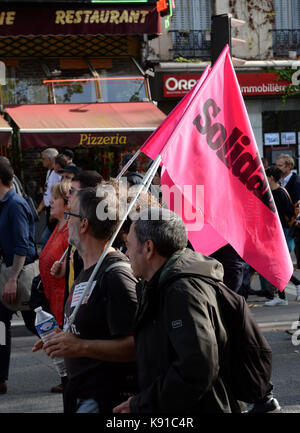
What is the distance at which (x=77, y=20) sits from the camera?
16.6 meters

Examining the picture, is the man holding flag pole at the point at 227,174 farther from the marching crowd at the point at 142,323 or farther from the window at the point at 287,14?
the window at the point at 287,14

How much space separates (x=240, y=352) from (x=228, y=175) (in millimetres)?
1471

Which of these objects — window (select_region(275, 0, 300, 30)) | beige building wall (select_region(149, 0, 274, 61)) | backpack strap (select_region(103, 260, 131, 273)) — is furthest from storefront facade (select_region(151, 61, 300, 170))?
backpack strap (select_region(103, 260, 131, 273))

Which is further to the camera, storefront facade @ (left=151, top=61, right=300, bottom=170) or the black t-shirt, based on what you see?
storefront facade @ (left=151, top=61, right=300, bottom=170)

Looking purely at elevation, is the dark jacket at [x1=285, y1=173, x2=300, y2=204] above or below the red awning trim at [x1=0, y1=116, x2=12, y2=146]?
below

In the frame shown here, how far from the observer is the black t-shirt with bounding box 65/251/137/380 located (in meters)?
3.12

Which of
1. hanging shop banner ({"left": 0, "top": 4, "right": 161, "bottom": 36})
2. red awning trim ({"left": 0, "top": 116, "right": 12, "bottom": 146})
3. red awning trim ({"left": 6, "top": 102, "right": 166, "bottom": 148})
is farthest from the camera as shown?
hanging shop banner ({"left": 0, "top": 4, "right": 161, "bottom": 36})

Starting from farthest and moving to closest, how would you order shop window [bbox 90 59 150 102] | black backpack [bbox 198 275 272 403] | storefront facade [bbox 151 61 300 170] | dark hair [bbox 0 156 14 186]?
storefront facade [bbox 151 61 300 170] < shop window [bbox 90 59 150 102] < dark hair [bbox 0 156 14 186] < black backpack [bbox 198 275 272 403]

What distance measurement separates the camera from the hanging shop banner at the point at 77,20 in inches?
639

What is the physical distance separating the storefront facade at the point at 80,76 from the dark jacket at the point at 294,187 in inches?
211

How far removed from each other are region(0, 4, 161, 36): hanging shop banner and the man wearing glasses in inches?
545

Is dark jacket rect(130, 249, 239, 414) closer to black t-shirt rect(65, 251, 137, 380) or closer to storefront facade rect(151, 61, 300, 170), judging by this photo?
black t-shirt rect(65, 251, 137, 380)

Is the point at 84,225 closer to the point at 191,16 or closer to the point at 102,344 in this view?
the point at 102,344
